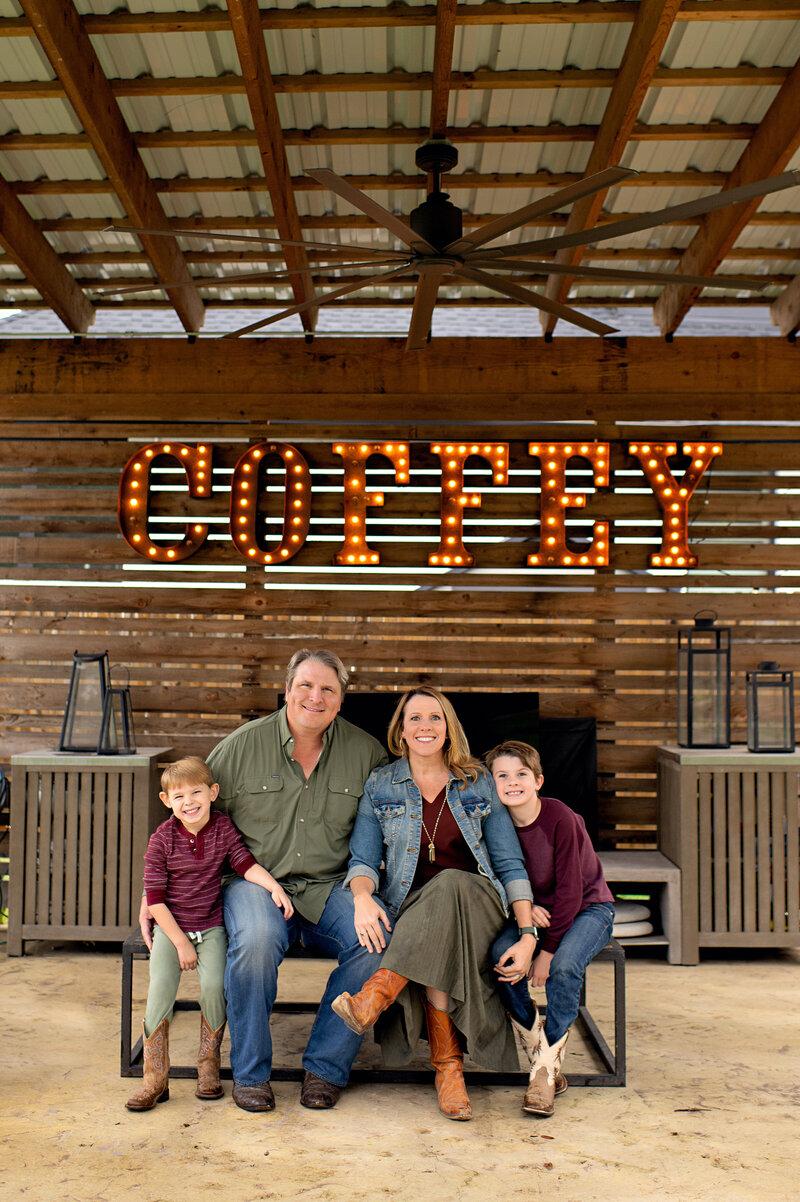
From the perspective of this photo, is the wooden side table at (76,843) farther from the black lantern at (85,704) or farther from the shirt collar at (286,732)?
the shirt collar at (286,732)

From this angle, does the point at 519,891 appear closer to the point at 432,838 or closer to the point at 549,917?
the point at 549,917

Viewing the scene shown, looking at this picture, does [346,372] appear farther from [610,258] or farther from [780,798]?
[780,798]

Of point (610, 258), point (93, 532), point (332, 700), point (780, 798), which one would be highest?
point (610, 258)

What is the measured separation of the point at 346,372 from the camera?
5797 mm

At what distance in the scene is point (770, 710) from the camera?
5.22 meters

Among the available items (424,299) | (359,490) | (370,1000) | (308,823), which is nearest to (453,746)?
(308,823)

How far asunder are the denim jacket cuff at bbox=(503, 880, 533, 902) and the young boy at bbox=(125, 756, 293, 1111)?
76 centimetres

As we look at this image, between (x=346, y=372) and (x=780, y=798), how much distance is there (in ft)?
11.0

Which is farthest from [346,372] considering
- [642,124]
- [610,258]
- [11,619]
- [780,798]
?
[780,798]

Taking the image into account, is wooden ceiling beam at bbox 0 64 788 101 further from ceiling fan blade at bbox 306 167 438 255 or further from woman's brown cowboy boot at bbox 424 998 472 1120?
woman's brown cowboy boot at bbox 424 998 472 1120

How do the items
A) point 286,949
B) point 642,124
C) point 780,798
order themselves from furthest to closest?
point 780,798, point 642,124, point 286,949

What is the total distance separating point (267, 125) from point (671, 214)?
207 cm

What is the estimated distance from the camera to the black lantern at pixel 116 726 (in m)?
5.18

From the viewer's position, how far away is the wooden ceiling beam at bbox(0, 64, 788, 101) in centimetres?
435
